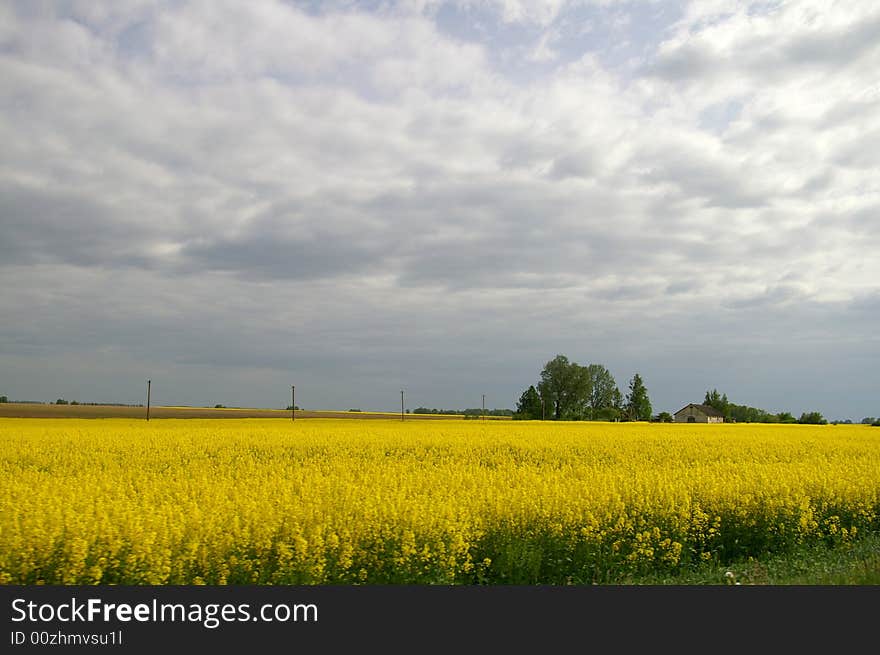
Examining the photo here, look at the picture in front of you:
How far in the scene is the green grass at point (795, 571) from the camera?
9234 millimetres

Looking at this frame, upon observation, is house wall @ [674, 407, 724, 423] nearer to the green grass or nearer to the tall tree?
→ the tall tree

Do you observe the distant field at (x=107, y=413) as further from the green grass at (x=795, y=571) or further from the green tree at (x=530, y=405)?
the green grass at (x=795, y=571)

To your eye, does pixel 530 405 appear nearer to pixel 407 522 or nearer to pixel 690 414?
pixel 690 414

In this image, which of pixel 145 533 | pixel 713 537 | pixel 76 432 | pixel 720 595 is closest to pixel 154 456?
pixel 76 432

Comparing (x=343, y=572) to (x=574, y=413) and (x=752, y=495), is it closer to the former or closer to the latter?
(x=752, y=495)

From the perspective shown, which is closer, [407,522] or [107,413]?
[407,522]

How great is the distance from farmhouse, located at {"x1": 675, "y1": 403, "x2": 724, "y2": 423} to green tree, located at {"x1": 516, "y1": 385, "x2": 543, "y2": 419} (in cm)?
2456

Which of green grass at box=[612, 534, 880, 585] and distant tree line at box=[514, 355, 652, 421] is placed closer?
green grass at box=[612, 534, 880, 585]

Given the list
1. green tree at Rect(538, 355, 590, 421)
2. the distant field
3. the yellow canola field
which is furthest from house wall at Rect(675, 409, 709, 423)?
the yellow canola field

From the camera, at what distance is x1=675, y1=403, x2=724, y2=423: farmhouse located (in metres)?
113

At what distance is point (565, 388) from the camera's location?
114 metres

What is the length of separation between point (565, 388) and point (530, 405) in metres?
11.2

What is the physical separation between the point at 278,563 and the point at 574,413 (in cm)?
10725

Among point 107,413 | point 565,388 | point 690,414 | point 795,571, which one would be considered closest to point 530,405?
point 565,388
